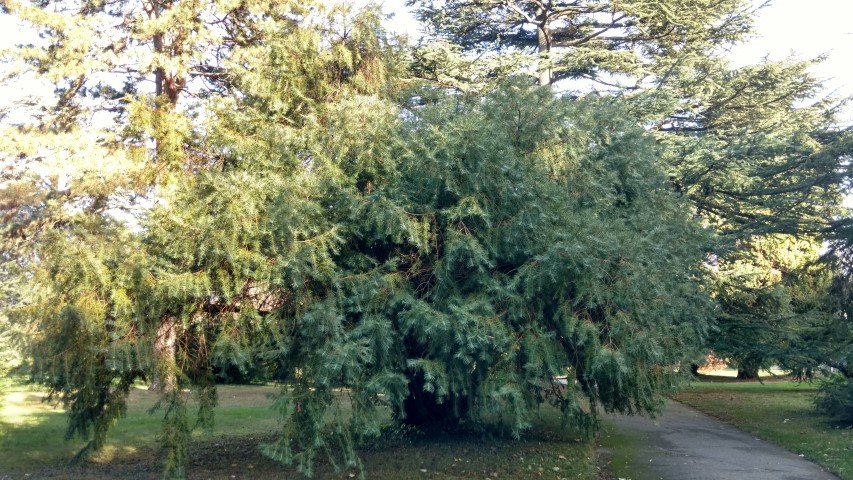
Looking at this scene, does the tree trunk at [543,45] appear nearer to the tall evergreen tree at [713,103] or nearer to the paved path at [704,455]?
the tall evergreen tree at [713,103]

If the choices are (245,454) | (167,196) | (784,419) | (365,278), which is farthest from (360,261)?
(784,419)

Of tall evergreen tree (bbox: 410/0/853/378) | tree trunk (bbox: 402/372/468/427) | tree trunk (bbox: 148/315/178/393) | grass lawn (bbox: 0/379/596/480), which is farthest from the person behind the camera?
tall evergreen tree (bbox: 410/0/853/378)

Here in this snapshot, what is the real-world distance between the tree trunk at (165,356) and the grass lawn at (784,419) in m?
10.3

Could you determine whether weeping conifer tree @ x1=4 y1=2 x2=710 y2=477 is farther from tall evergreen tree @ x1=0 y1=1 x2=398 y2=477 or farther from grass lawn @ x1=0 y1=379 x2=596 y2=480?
grass lawn @ x1=0 y1=379 x2=596 y2=480

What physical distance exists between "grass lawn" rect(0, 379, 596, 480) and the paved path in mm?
1140

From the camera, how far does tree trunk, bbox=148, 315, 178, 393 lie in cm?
969

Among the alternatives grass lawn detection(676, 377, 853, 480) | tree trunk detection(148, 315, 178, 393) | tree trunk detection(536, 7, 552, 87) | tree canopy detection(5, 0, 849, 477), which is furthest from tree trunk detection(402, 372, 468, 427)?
tree trunk detection(536, 7, 552, 87)

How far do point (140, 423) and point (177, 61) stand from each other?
811 cm

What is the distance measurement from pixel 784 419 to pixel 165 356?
1556 centimetres

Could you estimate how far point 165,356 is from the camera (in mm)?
9852

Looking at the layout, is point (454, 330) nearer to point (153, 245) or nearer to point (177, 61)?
point (153, 245)

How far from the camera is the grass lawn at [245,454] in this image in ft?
38.0

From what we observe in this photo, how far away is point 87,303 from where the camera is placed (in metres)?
9.52

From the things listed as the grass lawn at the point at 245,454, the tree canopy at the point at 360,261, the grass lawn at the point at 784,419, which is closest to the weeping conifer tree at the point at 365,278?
the tree canopy at the point at 360,261
